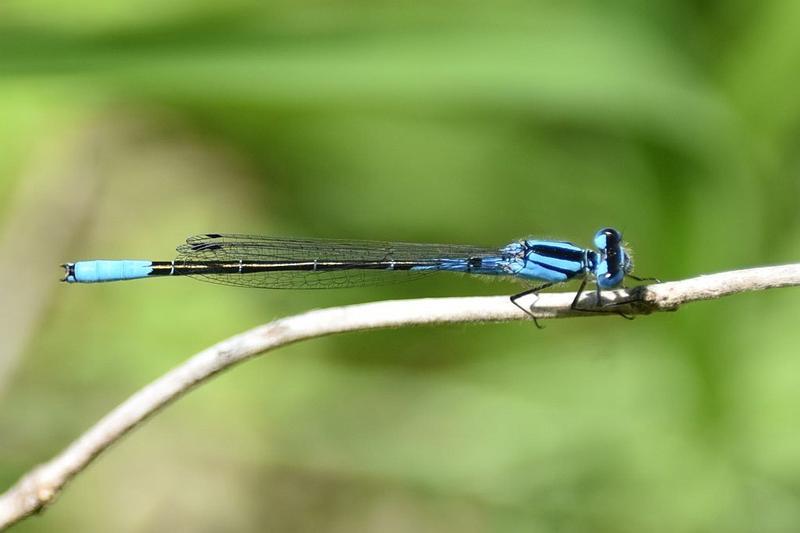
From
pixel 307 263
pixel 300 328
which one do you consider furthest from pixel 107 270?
pixel 300 328

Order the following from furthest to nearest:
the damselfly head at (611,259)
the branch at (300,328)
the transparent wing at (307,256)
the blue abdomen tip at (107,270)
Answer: the transparent wing at (307,256) < the blue abdomen tip at (107,270) < the damselfly head at (611,259) < the branch at (300,328)

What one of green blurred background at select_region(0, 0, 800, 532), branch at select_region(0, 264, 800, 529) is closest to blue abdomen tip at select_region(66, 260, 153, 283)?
green blurred background at select_region(0, 0, 800, 532)

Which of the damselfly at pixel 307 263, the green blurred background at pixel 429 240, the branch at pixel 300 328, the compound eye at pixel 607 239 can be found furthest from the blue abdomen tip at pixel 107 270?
the compound eye at pixel 607 239

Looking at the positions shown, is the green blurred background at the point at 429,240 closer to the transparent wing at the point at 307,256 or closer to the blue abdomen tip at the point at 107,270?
the transparent wing at the point at 307,256

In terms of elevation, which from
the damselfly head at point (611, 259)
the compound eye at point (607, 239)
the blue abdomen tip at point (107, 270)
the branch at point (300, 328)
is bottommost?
the branch at point (300, 328)

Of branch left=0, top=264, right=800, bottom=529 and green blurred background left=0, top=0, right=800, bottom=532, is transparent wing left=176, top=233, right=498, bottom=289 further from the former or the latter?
branch left=0, top=264, right=800, bottom=529

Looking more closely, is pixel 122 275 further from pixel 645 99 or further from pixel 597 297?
pixel 645 99

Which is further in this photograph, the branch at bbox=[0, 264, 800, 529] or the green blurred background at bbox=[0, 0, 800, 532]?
the green blurred background at bbox=[0, 0, 800, 532]
